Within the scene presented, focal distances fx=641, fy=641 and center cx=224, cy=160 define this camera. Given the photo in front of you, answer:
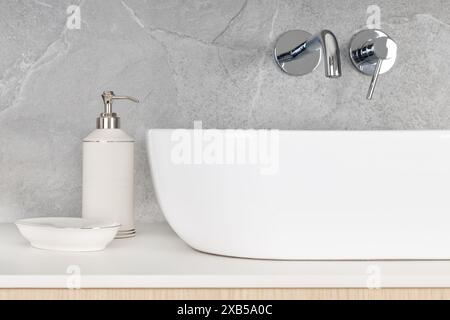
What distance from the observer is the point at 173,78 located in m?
1.20

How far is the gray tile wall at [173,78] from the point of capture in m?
1.18

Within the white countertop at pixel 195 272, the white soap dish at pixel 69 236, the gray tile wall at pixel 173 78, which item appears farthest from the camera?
the gray tile wall at pixel 173 78

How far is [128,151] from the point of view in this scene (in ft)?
3.40

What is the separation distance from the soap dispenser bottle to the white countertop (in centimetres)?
14

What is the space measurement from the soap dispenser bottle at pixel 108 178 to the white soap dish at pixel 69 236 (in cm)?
9

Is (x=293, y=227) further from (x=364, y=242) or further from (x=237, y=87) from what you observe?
(x=237, y=87)

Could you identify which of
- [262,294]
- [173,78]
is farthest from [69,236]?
[173,78]

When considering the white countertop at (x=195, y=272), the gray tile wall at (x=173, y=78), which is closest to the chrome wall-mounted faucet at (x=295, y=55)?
the gray tile wall at (x=173, y=78)

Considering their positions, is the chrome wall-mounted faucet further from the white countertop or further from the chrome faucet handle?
the white countertop

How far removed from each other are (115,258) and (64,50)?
503 millimetres

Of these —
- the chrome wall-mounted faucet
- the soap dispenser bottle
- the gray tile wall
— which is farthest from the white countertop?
the chrome wall-mounted faucet

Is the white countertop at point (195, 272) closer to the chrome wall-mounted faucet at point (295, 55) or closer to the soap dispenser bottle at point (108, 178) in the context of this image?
the soap dispenser bottle at point (108, 178)

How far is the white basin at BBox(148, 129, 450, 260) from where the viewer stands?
31.7 inches

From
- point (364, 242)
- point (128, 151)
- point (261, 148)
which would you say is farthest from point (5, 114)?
point (364, 242)
